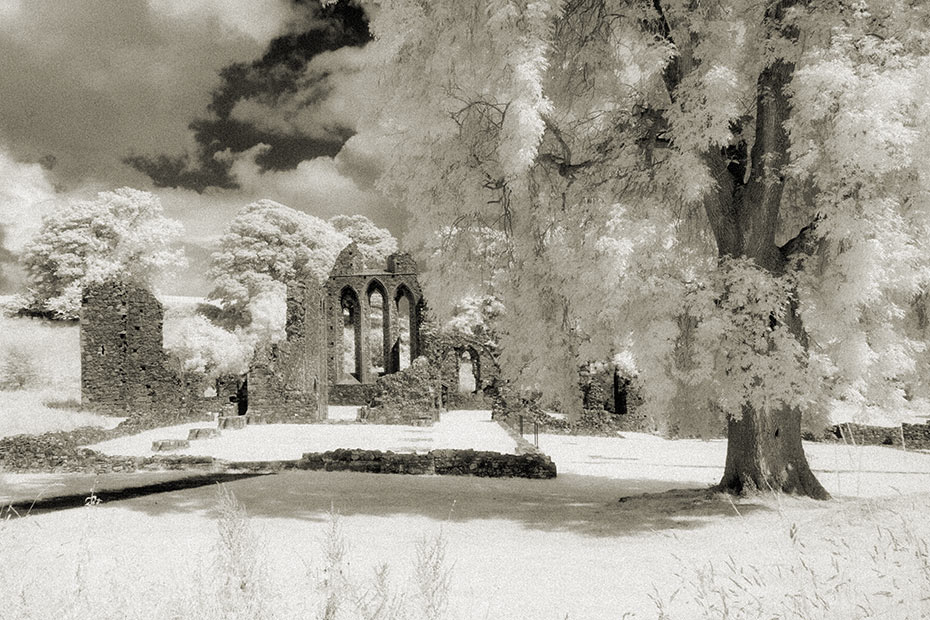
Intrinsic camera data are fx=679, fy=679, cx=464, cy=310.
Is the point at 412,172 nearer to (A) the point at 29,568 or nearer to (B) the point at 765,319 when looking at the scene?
(B) the point at 765,319

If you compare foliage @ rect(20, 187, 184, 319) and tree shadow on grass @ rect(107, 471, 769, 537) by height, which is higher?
foliage @ rect(20, 187, 184, 319)

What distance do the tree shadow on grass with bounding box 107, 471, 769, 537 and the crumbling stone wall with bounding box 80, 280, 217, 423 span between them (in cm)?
1627

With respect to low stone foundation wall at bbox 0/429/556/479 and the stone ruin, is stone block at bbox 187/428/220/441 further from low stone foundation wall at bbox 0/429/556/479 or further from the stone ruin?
the stone ruin

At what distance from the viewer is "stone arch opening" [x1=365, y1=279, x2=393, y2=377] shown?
42.5 metres

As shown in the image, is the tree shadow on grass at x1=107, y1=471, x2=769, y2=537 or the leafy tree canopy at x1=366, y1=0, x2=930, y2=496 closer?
the leafy tree canopy at x1=366, y1=0, x2=930, y2=496

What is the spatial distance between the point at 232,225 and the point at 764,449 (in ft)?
132

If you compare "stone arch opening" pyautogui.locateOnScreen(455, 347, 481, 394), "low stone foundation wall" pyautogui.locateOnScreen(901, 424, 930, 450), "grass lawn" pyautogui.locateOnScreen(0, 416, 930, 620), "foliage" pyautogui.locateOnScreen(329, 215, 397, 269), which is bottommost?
"low stone foundation wall" pyautogui.locateOnScreen(901, 424, 930, 450)

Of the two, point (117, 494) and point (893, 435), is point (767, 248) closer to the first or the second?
point (117, 494)

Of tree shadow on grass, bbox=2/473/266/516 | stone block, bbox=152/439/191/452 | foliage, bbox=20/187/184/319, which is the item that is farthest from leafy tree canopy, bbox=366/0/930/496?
foliage, bbox=20/187/184/319

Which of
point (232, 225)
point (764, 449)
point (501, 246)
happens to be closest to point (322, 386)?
point (232, 225)

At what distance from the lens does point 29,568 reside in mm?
5027

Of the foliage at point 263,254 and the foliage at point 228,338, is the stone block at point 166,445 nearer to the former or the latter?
the foliage at point 228,338

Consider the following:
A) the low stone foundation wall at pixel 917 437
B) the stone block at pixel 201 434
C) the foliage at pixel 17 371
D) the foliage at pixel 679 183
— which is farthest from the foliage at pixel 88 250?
the low stone foundation wall at pixel 917 437

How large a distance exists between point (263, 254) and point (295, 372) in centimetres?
1715
